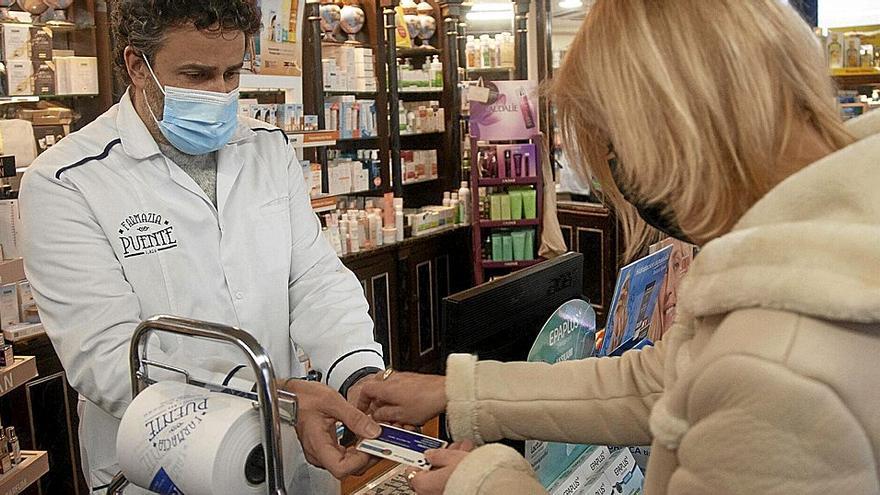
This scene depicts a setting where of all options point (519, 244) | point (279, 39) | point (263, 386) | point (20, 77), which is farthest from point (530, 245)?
Answer: point (263, 386)

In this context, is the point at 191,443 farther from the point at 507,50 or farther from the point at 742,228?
the point at 507,50

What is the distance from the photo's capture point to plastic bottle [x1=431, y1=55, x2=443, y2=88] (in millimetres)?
6684

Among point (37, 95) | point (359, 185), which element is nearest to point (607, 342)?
point (37, 95)

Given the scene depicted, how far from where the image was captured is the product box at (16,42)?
12.6 feet

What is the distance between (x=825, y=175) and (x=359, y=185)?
5.10 meters

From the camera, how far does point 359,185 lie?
5.96 metres

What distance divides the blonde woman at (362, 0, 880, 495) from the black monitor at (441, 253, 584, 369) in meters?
0.41

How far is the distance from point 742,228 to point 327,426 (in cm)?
86

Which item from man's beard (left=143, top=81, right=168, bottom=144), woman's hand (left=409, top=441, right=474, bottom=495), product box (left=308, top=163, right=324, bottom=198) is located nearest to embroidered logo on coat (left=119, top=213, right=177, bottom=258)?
man's beard (left=143, top=81, right=168, bottom=144)

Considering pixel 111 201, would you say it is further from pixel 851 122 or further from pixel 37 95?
pixel 37 95

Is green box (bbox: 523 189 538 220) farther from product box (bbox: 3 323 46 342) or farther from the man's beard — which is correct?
the man's beard

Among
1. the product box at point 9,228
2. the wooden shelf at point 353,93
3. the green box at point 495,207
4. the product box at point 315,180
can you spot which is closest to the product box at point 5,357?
the product box at point 9,228

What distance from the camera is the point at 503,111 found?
6.19 m

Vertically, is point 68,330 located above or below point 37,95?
below
